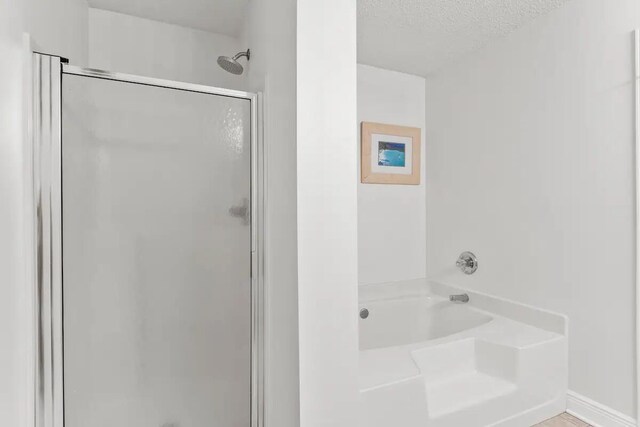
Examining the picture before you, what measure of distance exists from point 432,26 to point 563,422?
2.24 meters

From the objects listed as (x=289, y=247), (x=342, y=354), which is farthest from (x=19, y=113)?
(x=342, y=354)

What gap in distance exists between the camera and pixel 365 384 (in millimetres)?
1359

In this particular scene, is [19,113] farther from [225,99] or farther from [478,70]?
[478,70]

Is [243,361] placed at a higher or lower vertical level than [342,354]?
lower

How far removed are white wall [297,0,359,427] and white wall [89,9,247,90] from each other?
100 cm

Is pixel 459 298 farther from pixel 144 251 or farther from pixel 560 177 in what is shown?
pixel 144 251

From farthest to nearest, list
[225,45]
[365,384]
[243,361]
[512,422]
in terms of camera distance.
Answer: [225,45], [512,422], [243,361], [365,384]

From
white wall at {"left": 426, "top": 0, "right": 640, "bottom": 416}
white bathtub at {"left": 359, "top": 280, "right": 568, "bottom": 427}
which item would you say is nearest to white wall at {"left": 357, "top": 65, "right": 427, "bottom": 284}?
white wall at {"left": 426, "top": 0, "right": 640, "bottom": 416}

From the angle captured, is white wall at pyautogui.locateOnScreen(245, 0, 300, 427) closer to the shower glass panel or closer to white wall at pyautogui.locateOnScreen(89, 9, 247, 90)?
the shower glass panel

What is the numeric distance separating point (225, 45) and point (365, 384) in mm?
2139

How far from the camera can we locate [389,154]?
267 cm

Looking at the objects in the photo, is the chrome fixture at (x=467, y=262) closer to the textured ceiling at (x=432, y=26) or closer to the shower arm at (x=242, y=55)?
the textured ceiling at (x=432, y=26)

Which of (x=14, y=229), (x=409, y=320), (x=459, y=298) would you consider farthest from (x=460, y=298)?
(x=14, y=229)

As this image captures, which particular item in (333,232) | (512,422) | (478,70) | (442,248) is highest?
(478,70)
